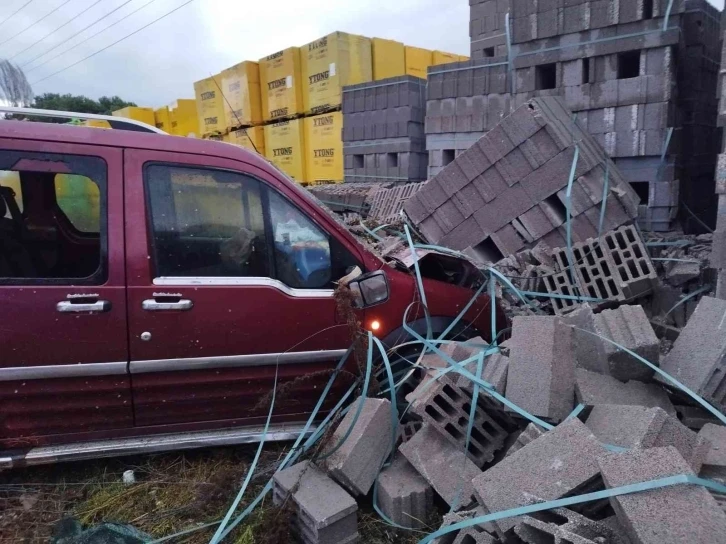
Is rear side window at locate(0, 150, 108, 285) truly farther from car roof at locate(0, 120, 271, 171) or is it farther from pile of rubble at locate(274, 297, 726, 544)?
pile of rubble at locate(274, 297, 726, 544)

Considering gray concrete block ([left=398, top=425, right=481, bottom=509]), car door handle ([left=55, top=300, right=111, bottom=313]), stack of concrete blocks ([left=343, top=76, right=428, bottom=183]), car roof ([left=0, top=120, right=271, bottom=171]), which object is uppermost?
stack of concrete blocks ([left=343, top=76, right=428, bottom=183])

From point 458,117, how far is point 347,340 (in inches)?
186

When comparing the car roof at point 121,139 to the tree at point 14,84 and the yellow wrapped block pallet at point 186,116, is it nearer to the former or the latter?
the yellow wrapped block pallet at point 186,116

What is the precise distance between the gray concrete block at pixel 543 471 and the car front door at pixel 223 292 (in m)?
1.19

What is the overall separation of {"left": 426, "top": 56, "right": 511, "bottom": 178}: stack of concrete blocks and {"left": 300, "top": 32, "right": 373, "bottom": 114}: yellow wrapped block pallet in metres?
4.46

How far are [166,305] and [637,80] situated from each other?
4996 mm

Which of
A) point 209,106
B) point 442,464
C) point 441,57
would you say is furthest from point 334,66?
point 442,464

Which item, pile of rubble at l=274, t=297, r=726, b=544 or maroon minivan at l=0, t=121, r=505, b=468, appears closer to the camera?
pile of rubble at l=274, t=297, r=726, b=544

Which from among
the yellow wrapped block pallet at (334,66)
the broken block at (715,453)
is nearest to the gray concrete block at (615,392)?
the broken block at (715,453)

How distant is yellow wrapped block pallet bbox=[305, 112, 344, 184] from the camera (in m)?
11.9

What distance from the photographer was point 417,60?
44.9 ft

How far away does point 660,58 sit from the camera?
17.3ft

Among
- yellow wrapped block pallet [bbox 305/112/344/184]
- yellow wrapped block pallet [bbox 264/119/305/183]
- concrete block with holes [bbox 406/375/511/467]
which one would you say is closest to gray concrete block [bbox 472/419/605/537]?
concrete block with holes [bbox 406/375/511/467]

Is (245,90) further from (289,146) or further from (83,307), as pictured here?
(83,307)
